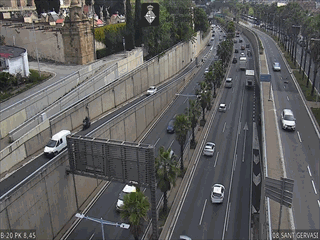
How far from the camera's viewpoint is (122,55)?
71.7m

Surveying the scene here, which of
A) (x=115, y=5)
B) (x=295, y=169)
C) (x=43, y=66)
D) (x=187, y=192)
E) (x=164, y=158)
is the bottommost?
(x=187, y=192)

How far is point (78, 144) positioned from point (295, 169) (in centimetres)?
2420

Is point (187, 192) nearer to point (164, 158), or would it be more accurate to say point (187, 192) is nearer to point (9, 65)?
point (164, 158)

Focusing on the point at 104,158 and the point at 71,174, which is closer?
the point at 104,158

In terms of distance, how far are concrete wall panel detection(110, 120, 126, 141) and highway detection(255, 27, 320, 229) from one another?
22.4 m

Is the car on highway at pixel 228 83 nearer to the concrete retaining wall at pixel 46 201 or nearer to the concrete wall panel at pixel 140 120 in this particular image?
the concrete wall panel at pixel 140 120

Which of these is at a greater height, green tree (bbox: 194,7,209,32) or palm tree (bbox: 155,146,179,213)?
green tree (bbox: 194,7,209,32)

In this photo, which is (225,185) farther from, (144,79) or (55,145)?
(144,79)

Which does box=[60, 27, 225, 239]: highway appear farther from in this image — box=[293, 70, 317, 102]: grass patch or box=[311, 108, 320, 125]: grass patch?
box=[293, 70, 317, 102]: grass patch

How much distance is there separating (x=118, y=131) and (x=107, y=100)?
9086 millimetres

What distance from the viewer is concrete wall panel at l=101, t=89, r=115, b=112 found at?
175ft

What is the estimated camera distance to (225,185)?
39812 millimetres

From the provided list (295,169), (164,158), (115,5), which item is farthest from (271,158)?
(115,5)

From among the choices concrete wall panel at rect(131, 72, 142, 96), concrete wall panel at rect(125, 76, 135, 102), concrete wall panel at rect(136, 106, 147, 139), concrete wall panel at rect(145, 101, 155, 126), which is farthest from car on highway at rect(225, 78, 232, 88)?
concrete wall panel at rect(136, 106, 147, 139)
